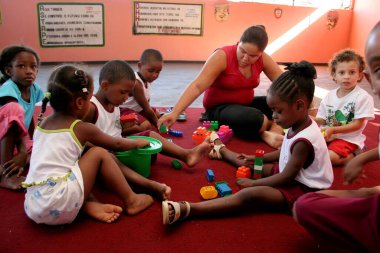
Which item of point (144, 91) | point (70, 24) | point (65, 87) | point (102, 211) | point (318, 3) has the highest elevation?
point (318, 3)

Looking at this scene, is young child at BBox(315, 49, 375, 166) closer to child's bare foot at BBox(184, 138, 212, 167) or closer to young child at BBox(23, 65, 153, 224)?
child's bare foot at BBox(184, 138, 212, 167)

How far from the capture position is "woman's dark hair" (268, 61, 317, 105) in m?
1.32

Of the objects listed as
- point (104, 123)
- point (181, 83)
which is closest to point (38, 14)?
point (181, 83)

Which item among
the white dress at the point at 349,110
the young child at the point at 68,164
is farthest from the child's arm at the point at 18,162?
the white dress at the point at 349,110

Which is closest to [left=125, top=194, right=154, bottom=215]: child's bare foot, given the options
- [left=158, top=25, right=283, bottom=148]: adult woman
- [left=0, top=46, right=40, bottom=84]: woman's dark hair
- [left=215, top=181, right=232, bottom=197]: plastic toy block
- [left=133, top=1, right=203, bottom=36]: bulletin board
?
[left=215, top=181, right=232, bottom=197]: plastic toy block


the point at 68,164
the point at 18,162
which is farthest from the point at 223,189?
the point at 18,162

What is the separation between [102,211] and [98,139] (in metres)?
0.28

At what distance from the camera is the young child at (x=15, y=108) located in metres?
1.55

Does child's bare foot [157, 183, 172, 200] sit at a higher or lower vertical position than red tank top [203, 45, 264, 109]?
lower

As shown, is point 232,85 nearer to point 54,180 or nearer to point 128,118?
point 128,118

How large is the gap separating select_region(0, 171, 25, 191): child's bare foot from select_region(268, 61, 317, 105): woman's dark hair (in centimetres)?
117

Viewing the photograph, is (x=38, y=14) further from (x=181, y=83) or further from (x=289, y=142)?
(x=289, y=142)

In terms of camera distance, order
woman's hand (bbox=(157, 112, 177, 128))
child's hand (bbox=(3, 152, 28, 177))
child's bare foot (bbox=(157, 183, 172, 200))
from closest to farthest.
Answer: child's bare foot (bbox=(157, 183, 172, 200)) < child's hand (bbox=(3, 152, 28, 177)) < woman's hand (bbox=(157, 112, 177, 128))

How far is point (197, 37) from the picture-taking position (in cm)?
575
